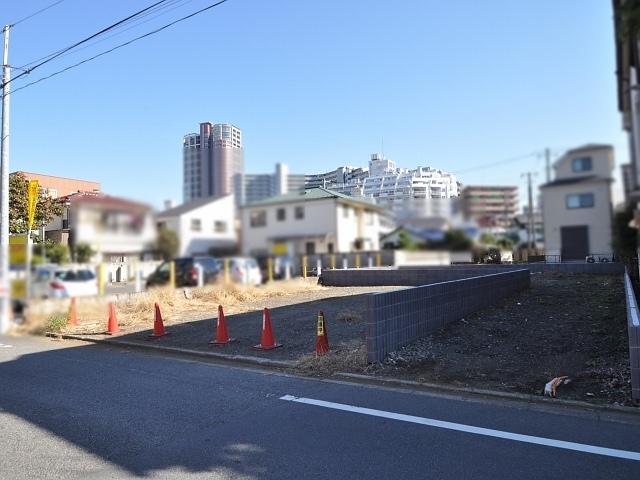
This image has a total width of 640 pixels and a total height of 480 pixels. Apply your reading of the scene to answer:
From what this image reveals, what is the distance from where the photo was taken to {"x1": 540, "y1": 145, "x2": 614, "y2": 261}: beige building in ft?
7.70

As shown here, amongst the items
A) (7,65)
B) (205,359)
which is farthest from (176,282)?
(205,359)

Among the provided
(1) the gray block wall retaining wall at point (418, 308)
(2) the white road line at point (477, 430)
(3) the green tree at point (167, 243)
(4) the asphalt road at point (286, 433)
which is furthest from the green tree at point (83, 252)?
(1) the gray block wall retaining wall at point (418, 308)

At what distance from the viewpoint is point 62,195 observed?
3492 millimetres

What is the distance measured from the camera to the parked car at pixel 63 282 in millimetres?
3193

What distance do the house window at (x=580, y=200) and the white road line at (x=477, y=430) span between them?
9.70ft

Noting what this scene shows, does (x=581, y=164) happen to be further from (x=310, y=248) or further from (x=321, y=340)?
(x=321, y=340)

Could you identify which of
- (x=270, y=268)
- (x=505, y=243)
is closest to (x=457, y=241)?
(x=505, y=243)

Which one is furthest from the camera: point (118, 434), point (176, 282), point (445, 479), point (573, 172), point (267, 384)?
point (267, 384)

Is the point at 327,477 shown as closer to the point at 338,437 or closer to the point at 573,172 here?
the point at 338,437

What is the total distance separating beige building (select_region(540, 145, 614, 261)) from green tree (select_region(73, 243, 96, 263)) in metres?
2.53

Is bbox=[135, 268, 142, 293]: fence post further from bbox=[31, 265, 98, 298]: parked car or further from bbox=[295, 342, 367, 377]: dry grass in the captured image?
bbox=[295, 342, 367, 377]: dry grass

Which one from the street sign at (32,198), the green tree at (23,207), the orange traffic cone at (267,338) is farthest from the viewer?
the orange traffic cone at (267,338)

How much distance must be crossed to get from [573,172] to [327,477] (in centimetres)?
293

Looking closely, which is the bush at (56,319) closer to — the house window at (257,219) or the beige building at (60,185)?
the beige building at (60,185)
